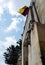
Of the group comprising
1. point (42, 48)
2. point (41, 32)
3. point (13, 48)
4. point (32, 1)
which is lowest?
point (42, 48)

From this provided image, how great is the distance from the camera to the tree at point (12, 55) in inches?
843

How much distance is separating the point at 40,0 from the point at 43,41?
4868 millimetres

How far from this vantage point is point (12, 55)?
2217 cm

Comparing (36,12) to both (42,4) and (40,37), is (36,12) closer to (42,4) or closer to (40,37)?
(42,4)

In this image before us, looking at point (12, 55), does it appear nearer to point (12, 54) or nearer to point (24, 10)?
point (12, 54)

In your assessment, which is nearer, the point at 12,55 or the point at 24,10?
the point at 24,10

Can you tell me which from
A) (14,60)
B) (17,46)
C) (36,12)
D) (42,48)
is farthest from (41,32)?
(17,46)

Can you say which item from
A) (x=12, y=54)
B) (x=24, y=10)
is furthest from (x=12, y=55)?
(x=24, y=10)

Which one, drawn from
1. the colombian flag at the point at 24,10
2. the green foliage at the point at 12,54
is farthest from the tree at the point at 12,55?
the colombian flag at the point at 24,10

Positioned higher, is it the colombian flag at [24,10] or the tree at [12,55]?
the colombian flag at [24,10]

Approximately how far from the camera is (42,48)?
895 cm

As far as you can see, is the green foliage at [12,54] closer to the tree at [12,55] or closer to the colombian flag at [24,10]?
the tree at [12,55]

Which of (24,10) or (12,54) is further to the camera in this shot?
(12,54)

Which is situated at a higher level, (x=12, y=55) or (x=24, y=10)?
(x=24, y=10)
